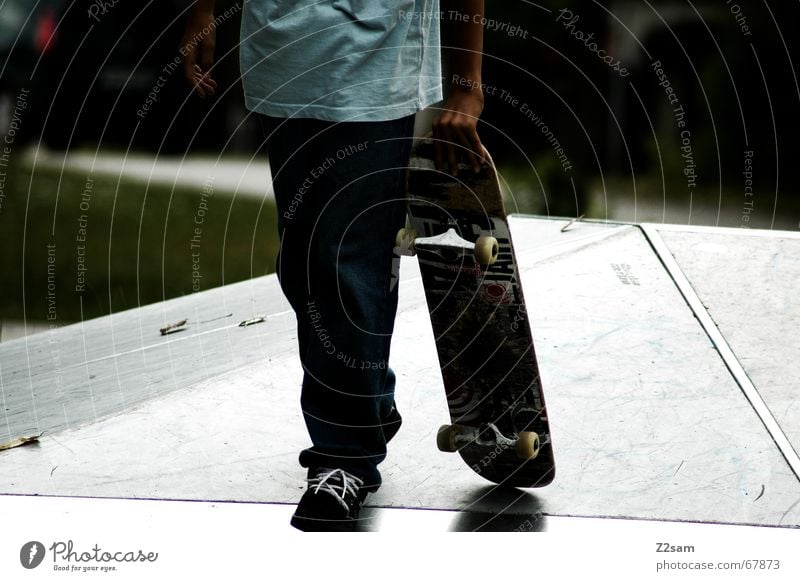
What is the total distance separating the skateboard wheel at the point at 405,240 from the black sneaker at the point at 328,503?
0.50 m

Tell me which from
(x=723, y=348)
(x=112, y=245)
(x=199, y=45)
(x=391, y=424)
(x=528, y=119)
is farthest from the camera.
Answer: (x=528, y=119)

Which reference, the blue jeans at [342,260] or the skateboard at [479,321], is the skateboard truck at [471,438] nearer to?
the skateboard at [479,321]

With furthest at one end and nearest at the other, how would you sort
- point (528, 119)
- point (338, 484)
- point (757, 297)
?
point (528, 119), point (757, 297), point (338, 484)

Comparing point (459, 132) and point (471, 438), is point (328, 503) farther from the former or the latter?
point (459, 132)

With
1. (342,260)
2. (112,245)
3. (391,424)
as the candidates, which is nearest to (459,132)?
(342,260)

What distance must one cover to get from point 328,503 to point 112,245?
6.03m

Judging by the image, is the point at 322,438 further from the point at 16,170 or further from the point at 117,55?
the point at 117,55

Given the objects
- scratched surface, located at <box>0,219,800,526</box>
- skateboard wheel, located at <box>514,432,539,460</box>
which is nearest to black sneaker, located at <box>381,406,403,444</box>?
scratched surface, located at <box>0,219,800,526</box>

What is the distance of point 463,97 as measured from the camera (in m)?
2.16

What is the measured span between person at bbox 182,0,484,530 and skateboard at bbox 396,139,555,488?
0.16 ft

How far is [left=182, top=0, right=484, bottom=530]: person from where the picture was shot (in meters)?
2.12

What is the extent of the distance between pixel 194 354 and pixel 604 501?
5.10 ft

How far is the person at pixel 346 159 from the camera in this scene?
212 centimetres

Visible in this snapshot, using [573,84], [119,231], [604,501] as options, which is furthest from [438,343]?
[573,84]
